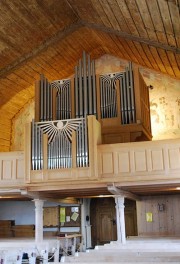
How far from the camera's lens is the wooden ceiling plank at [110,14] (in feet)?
36.3

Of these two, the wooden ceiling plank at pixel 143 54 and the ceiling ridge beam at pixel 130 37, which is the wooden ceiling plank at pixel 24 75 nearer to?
the ceiling ridge beam at pixel 130 37

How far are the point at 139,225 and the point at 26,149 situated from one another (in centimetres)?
597

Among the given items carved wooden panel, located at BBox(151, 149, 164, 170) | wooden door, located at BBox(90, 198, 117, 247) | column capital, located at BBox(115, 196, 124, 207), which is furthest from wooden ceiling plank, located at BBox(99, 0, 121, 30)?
wooden door, located at BBox(90, 198, 117, 247)

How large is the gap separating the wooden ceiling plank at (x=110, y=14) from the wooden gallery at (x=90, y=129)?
99 millimetres

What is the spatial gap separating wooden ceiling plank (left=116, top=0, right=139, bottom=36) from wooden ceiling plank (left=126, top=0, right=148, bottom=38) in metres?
0.12

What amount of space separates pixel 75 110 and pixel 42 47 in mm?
2727

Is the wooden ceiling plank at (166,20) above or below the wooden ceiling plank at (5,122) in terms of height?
above

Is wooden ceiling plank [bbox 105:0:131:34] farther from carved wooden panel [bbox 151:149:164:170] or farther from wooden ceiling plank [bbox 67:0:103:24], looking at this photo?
carved wooden panel [bbox 151:149:164:170]

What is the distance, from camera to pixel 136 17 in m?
10.9

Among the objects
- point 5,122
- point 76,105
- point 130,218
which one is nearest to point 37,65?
point 76,105

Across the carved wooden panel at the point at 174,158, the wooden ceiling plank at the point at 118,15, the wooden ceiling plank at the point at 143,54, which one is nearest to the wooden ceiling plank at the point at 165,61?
the wooden ceiling plank at the point at 143,54

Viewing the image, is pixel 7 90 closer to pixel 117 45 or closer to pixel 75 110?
pixel 75 110

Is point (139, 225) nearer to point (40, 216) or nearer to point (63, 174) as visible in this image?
point (40, 216)

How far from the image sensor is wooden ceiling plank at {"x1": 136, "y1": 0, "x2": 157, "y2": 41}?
9894mm
